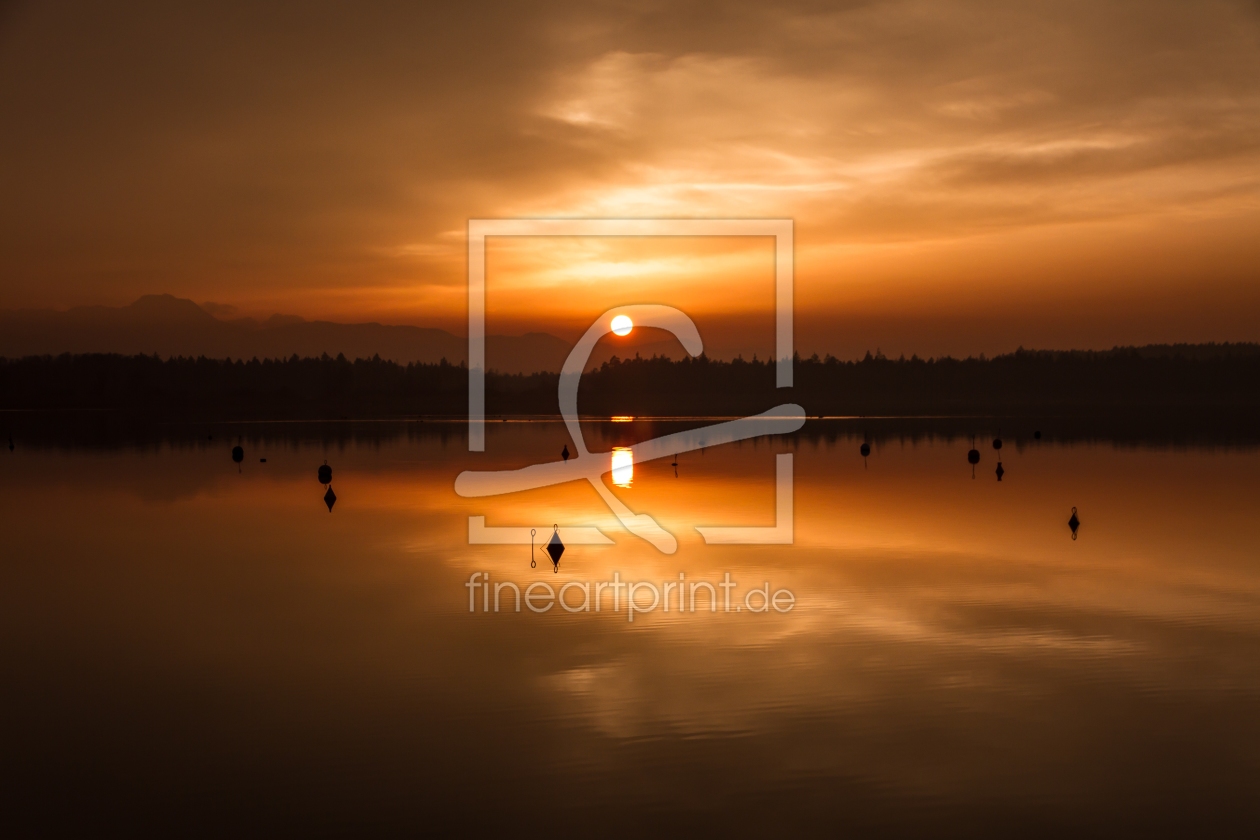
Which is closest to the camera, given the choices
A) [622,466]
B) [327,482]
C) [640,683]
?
[640,683]

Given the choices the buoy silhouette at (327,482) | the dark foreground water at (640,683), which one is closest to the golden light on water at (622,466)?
the buoy silhouette at (327,482)

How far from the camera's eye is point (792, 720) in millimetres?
17906

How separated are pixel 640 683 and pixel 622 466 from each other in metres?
58.7

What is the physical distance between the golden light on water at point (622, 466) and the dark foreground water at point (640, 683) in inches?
812

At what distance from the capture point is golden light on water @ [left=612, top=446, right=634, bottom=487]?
65688 mm

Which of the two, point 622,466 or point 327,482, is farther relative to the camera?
point 622,466

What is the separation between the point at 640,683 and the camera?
65.6 ft

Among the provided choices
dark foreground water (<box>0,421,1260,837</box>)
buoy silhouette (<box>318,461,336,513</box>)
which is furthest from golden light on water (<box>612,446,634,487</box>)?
dark foreground water (<box>0,421,1260,837</box>)

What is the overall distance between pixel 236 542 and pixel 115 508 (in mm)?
15575

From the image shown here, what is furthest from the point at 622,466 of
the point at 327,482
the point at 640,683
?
the point at 640,683

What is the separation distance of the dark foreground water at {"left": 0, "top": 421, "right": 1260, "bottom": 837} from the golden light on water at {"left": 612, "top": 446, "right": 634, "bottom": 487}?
67.7ft

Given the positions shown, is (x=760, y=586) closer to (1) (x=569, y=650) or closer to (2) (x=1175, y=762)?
(1) (x=569, y=650)

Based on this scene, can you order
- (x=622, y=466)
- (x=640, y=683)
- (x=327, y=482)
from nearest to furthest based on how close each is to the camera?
(x=640, y=683), (x=327, y=482), (x=622, y=466)

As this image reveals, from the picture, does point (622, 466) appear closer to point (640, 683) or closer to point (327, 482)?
point (327, 482)
